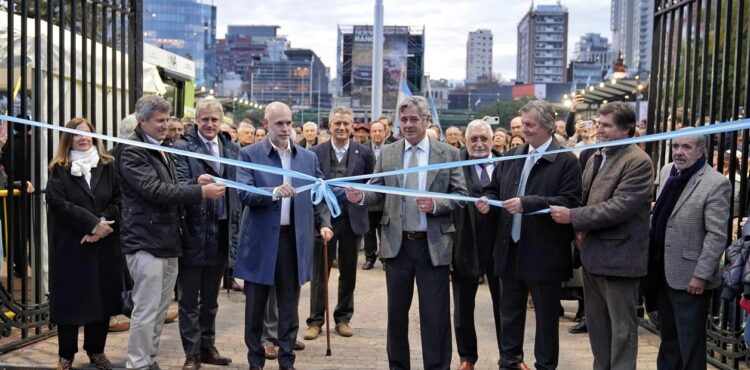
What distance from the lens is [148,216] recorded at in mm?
5578

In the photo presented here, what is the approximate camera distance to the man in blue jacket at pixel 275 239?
5898 millimetres

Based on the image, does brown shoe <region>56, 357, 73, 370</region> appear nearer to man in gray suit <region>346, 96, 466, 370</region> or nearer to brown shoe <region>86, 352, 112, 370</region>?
brown shoe <region>86, 352, 112, 370</region>

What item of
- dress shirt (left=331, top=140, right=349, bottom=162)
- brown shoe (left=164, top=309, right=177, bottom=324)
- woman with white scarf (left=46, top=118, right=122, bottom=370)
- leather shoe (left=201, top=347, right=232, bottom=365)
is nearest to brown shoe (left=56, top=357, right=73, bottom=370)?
woman with white scarf (left=46, top=118, right=122, bottom=370)

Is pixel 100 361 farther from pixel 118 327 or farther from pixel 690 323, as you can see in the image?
pixel 690 323

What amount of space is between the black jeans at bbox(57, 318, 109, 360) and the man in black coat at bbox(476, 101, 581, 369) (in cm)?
313

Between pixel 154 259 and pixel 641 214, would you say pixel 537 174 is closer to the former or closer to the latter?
pixel 641 214

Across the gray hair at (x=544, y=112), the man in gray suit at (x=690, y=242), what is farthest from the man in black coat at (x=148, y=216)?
the man in gray suit at (x=690, y=242)

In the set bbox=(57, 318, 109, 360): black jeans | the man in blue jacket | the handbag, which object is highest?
the man in blue jacket

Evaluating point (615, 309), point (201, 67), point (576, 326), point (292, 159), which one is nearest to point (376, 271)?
point (576, 326)

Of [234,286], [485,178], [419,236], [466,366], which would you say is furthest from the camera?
[234,286]

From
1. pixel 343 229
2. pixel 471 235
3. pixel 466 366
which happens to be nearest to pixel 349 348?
pixel 466 366

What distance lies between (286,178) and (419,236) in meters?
1.18

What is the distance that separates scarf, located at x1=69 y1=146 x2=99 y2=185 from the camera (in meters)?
5.86

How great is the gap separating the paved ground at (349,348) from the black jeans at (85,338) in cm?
24
